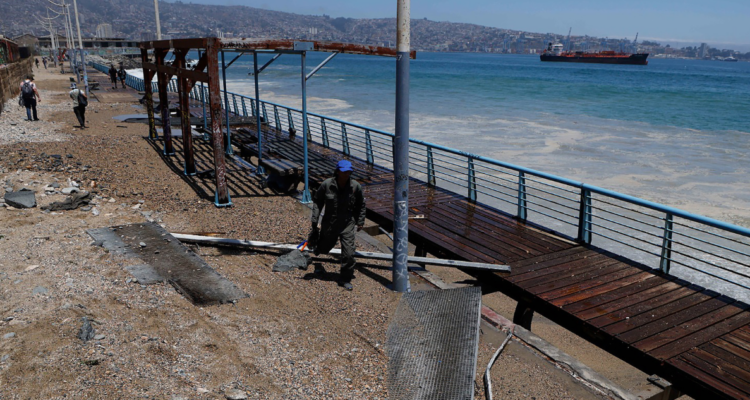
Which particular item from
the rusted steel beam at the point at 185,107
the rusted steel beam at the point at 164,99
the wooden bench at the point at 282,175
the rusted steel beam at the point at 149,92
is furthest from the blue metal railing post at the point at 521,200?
the rusted steel beam at the point at 149,92

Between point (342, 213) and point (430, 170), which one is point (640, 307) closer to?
point (342, 213)

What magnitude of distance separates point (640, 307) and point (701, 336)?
0.70m

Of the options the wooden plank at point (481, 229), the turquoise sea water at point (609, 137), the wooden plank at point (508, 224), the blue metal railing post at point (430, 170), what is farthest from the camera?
the turquoise sea water at point (609, 137)

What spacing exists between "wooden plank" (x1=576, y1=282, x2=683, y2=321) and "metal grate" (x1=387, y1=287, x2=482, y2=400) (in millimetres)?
1203

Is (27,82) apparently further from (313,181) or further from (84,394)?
(84,394)

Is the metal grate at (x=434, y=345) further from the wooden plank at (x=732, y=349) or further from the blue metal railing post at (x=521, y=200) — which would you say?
the blue metal railing post at (x=521, y=200)

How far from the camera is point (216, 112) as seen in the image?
30.9 feet

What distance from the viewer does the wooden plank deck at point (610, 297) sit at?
496 cm

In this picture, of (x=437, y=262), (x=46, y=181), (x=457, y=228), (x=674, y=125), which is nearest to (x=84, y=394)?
(x=437, y=262)

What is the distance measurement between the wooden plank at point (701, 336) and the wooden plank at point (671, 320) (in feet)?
0.66

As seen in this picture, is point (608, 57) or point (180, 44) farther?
point (608, 57)

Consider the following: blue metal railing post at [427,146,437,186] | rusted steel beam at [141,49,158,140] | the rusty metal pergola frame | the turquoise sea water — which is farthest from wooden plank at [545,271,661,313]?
rusted steel beam at [141,49,158,140]

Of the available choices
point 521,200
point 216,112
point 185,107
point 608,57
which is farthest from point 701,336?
point 608,57

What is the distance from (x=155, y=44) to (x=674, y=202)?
14.5m
